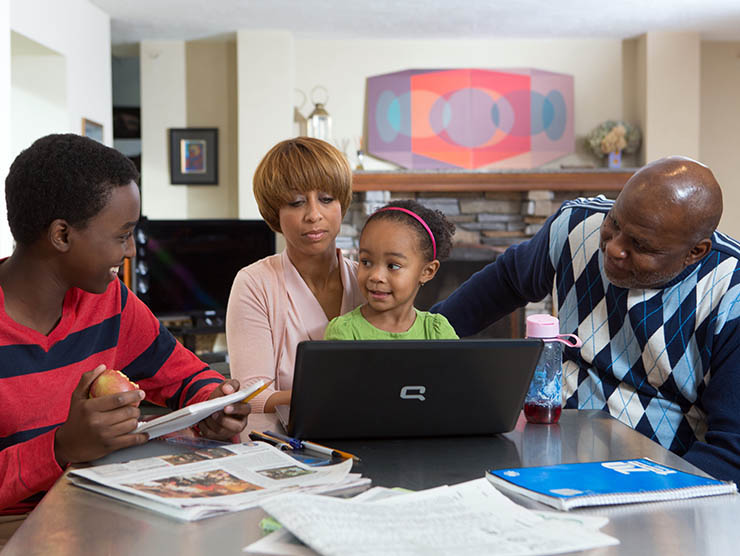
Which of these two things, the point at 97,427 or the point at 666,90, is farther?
the point at 666,90

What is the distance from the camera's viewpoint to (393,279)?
1.62 m

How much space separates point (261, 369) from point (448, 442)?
1.99 feet

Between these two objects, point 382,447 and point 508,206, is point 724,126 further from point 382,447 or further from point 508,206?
point 382,447

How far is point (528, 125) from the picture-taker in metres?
6.34

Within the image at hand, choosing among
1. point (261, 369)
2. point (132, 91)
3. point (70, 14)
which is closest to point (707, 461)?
point (261, 369)

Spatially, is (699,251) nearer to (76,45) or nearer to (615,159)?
(76,45)

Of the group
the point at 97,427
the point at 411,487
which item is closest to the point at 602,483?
the point at 411,487

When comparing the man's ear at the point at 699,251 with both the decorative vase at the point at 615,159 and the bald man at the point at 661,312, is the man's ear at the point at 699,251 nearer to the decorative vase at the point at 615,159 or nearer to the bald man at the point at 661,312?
the bald man at the point at 661,312

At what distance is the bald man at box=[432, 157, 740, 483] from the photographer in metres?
1.47

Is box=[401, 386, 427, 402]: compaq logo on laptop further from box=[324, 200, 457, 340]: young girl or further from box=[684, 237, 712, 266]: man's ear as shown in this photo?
box=[684, 237, 712, 266]: man's ear

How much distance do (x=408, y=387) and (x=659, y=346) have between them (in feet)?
2.19

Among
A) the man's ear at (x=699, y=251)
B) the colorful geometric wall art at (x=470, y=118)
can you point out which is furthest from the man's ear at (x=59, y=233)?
the colorful geometric wall art at (x=470, y=118)

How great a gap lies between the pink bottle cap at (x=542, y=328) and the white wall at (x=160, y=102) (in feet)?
17.9

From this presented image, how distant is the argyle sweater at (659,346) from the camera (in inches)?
56.5
